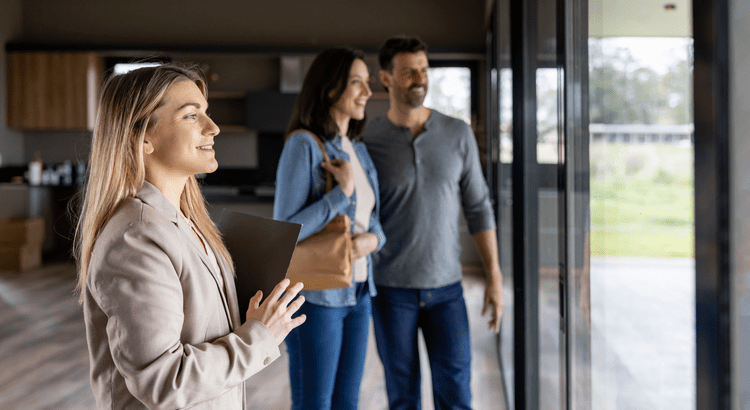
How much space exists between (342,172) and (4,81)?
6.74m

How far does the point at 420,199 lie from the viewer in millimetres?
1728

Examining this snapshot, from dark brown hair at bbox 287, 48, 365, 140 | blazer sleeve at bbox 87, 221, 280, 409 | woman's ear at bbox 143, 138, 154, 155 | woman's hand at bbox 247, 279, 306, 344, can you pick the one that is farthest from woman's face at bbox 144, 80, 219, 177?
dark brown hair at bbox 287, 48, 365, 140

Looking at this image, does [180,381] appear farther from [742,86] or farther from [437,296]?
[437,296]

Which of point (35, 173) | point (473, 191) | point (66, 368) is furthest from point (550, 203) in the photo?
point (35, 173)

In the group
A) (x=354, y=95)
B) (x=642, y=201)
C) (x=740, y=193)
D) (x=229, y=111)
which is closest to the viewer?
(x=740, y=193)

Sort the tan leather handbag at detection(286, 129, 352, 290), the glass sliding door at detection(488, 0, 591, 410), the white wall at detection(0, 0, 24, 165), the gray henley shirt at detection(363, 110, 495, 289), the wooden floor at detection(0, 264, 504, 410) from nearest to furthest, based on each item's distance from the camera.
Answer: the glass sliding door at detection(488, 0, 591, 410), the tan leather handbag at detection(286, 129, 352, 290), the gray henley shirt at detection(363, 110, 495, 289), the wooden floor at detection(0, 264, 504, 410), the white wall at detection(0, 0, 24, 165)

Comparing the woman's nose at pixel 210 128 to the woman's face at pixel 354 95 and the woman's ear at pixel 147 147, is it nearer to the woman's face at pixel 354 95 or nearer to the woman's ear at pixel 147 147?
the woman's ear at pixel 147 147

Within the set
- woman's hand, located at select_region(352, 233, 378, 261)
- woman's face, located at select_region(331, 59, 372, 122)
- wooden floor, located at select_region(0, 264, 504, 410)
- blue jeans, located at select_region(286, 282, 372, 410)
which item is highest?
woman's face, located at select_region(331, 59, 372, 122)

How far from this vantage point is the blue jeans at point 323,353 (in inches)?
57.5

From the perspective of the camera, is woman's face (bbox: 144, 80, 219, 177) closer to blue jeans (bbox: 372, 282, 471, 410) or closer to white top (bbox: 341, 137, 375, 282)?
white top (bbox: 341, 137, 375, 282)

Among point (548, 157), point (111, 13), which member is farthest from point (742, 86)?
point (111, 13)

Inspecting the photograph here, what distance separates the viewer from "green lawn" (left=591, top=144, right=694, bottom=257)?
58 cm

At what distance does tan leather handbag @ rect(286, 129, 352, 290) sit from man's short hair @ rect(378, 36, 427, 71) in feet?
1.90

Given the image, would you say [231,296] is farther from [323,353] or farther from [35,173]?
[35,173]
